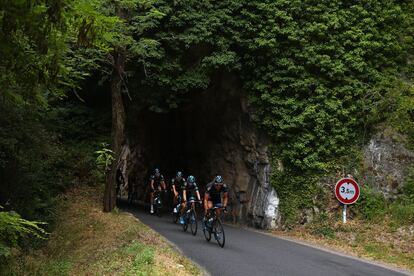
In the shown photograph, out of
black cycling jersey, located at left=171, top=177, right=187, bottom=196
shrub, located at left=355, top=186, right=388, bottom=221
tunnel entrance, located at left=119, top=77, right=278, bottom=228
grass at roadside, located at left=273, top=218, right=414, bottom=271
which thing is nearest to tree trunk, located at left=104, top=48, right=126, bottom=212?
black cycling jersey, located at left=171, top=177, right=187, bottom=196

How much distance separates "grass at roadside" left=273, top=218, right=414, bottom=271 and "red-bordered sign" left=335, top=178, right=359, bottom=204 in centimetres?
91

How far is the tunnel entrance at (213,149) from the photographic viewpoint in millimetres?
19406

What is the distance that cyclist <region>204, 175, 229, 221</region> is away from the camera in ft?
42.8

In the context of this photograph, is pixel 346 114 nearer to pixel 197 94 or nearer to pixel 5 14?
pixel 197 94

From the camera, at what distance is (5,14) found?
4844 millimetres

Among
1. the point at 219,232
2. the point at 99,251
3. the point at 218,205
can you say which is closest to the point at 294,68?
the point at 218,205

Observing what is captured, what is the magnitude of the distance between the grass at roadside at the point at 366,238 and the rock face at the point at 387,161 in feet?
5.67

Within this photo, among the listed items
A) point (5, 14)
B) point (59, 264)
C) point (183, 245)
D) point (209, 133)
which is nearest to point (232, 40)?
point (209, 133)

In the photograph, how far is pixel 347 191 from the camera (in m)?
15.7

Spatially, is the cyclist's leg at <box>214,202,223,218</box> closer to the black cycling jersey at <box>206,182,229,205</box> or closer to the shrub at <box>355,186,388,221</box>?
the black cycling jersey at <box>206,182,229,205</box>

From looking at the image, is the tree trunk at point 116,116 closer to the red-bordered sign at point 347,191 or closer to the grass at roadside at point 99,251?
the grass at roadside at point 99,251

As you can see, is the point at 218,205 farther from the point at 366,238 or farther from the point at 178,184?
the point at 366,238

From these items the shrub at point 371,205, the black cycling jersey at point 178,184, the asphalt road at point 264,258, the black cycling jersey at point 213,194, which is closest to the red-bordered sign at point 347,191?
the shrub at point 371,205

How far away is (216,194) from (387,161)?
7777mm
